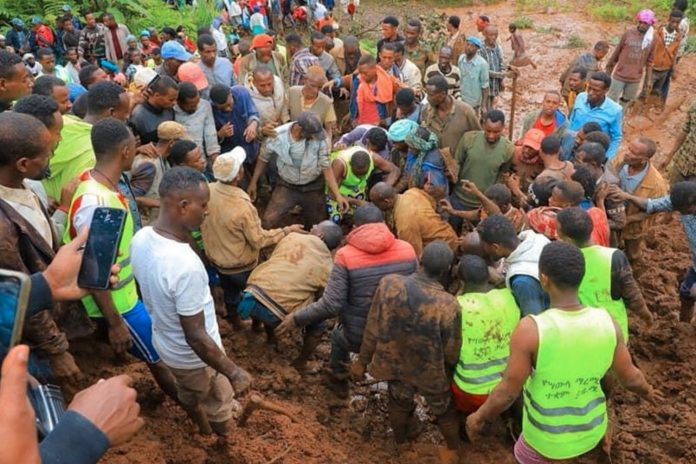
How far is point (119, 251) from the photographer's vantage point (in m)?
3.54

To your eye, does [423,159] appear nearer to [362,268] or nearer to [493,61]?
[362,268]

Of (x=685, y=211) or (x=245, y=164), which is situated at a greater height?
(x=685, y=211)

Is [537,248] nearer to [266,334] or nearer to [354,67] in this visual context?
[266,334]

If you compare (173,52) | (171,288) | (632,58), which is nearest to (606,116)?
(632,58)

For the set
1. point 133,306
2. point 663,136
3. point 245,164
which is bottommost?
point 663,136

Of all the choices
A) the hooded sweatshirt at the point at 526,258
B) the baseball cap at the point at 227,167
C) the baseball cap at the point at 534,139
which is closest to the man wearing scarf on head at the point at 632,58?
the baseball cap at the point at 534,139

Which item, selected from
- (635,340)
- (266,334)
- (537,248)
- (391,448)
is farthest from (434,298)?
(635,340)

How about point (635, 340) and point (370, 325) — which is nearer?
point (370, 325)

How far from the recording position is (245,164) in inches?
274

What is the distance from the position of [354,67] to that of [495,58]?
2339mm

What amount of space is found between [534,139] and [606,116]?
1065 mm

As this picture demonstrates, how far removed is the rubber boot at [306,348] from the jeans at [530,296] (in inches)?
71.7

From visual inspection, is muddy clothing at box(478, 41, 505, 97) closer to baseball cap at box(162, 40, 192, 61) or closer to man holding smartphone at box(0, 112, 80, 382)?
baseball cap at box(162, 40, 192, 61)

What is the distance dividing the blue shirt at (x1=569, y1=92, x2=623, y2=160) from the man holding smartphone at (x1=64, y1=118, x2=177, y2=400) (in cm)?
496
